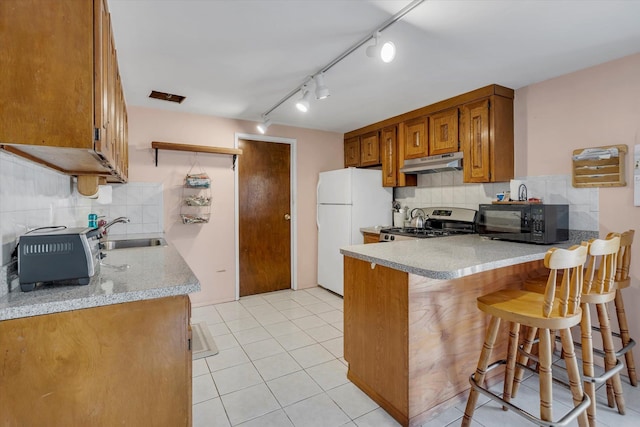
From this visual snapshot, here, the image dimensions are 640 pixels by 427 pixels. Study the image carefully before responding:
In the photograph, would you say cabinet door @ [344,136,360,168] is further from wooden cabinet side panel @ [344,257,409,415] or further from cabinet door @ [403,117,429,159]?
wooden cabinet side panel @ [344,257,409,415]

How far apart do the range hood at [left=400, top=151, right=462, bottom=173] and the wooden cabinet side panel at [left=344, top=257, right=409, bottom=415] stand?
1664mm

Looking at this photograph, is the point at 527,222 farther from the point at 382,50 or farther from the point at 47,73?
the point at 47,73

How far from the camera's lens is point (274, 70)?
2.46 meters

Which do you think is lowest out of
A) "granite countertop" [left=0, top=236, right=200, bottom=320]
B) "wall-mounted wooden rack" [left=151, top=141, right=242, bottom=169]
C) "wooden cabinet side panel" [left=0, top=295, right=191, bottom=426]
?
"wooden cabinet side panel" [left=0, top=295, right=191, bottom=426]

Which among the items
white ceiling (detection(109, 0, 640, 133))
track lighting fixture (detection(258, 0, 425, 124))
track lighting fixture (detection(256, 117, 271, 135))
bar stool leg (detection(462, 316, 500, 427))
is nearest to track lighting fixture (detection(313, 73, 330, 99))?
track lighting fixture (detection(258, 0, 425, 124))

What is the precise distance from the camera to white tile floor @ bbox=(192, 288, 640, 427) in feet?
5.82

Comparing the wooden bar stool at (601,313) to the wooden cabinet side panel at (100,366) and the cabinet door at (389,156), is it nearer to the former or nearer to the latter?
the wooden cabinet side panel at (100,366)

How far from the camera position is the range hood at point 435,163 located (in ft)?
10.1

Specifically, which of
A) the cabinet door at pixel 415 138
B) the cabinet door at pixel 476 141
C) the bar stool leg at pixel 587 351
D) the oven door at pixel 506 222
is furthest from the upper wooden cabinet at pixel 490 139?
the bar stool leg at pixel 587 351

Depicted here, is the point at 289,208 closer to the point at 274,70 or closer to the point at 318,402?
the point at 274,70

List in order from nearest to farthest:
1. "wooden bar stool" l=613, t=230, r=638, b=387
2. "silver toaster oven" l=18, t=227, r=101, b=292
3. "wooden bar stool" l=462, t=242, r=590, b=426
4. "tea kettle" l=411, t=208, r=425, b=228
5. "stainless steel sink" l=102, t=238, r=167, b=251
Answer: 1. "silver toaster oven" l=18, t=227, r=101, b=292
2. "wooden bar stool" l=462, t=242, r=590, b=426
3. "wooden bar stool" l=613, t=230, r=638, b=387
4. "stainless steel sink" l=102, t=238, r=167, b=251
5. "tea kettle" l=411, t=208, r=425, b=228

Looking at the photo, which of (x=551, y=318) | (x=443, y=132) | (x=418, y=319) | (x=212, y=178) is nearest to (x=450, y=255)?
(x=418, y=319)

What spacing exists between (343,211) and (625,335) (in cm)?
264

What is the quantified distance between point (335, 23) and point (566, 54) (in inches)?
65.3
